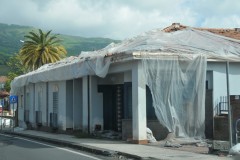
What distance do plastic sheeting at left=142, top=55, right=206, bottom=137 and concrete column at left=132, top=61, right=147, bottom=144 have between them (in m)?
0.28

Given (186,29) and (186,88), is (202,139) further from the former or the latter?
(186,29)

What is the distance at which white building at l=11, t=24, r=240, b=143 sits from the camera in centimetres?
1947

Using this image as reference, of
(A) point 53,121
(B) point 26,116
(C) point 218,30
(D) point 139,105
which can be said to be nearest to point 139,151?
(D) point 139,105

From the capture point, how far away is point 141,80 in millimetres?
19469

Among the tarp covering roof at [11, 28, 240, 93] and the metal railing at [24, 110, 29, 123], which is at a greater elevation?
the tarp covering roof at [11, 28, 240, 93]

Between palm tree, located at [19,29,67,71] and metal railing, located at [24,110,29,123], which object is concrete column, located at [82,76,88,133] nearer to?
metal railing, located at [24,110,29,123]

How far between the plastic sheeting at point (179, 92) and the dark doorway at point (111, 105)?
4620 mm

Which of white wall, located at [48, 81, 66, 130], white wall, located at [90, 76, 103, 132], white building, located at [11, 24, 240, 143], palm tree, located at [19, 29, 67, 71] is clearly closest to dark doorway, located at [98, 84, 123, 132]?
white building, located at [11, 24, 240, 143]

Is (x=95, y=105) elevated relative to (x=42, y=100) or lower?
lower

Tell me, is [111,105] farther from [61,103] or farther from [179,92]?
[179,92]

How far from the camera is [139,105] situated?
19.3m

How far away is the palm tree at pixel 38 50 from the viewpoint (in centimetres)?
6022

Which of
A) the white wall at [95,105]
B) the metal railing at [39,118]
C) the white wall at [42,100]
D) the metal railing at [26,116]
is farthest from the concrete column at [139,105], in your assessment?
the metal railing at [26,116]

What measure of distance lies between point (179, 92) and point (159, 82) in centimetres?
100
